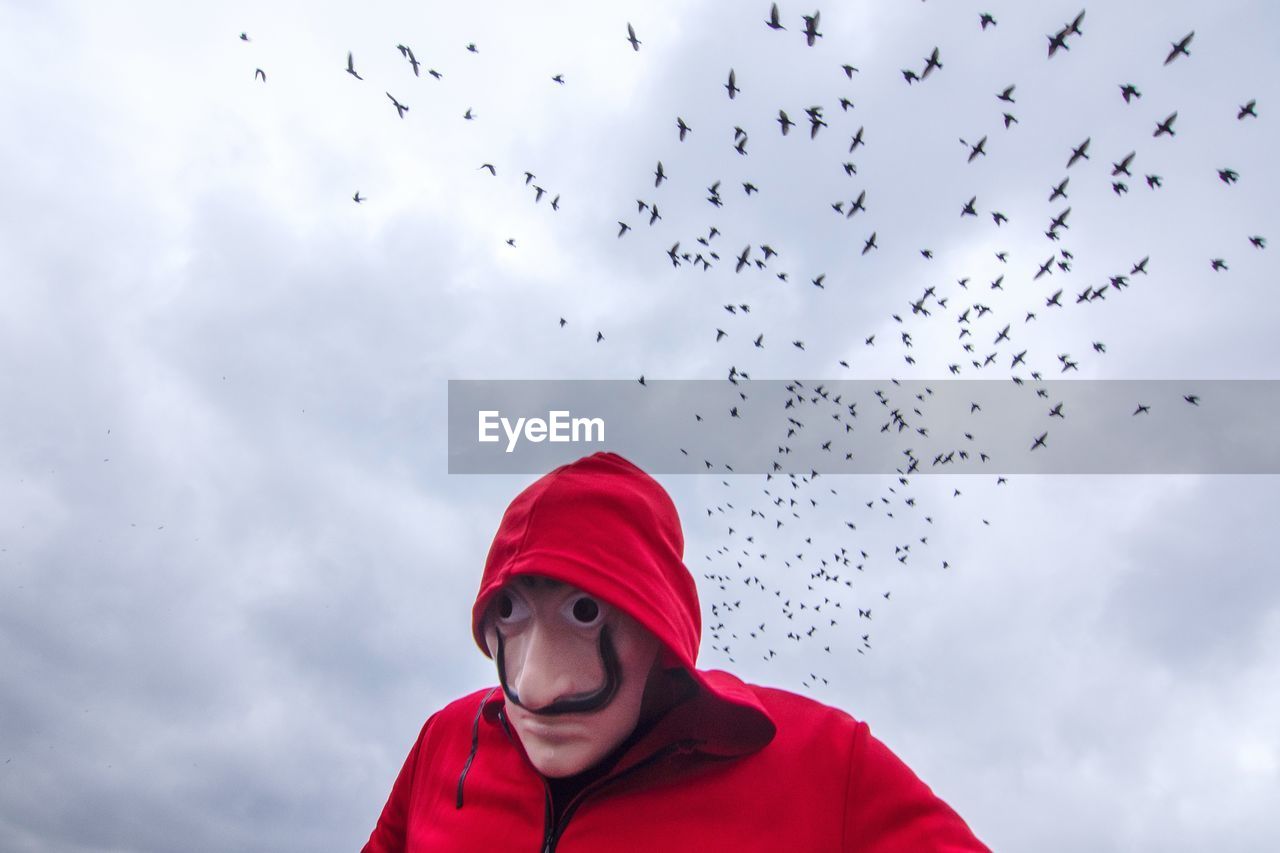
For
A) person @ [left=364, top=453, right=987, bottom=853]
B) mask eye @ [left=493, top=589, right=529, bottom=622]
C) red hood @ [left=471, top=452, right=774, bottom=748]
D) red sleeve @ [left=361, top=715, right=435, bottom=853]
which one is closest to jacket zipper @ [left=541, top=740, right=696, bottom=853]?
person @ [left=364, top=453, right=987, bottom=853]

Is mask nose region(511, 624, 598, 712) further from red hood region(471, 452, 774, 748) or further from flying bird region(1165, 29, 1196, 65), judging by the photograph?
flying bird region(1165, 29, 1196, 65)

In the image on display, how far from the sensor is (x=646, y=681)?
3.93 m

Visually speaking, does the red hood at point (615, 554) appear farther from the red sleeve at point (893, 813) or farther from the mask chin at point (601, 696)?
the red sleeve at point (893, 813)

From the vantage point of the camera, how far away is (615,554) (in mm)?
3779

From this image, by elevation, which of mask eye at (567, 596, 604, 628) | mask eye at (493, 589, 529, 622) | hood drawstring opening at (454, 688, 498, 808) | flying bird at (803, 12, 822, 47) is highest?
flying bird at (803, 12, 822, 47)

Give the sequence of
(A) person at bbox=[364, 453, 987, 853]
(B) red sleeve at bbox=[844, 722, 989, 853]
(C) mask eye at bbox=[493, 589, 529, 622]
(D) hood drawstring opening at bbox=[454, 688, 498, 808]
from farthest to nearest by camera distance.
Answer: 1. (D) hood drawstring opening at bbox=[454, 688, 498, 808]
2. (C) mask eye at bbox=[493, 589, 529, 622]
3. (A) person at bbox=[364, 453, 987, 853]
4. (B) red sleeve at bbox=[844, 722, 989, 853]

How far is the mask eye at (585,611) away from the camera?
12.4 feet

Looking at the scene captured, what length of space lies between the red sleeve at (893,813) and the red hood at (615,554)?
0.47m

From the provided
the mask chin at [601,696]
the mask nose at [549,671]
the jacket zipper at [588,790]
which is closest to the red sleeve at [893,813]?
the jacket zipper at [588,790]

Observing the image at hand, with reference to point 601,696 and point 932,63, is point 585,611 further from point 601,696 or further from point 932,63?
point 932,63

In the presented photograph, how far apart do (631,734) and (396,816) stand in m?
1.95

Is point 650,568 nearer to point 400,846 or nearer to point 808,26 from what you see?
point 400,846

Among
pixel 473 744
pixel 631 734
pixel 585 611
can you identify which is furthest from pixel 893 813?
pixel 473 744

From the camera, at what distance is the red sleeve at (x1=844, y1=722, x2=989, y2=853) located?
3201 millimetres
